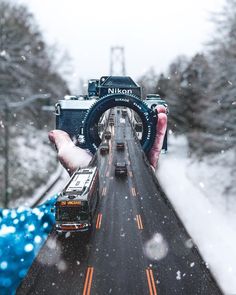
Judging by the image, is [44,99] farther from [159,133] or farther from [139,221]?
[159,133]

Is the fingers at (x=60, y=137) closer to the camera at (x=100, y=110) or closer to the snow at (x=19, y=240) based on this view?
the camera at (x=100, y=110)

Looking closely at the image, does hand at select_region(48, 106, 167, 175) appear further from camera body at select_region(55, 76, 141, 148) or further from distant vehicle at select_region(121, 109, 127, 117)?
distant vehicle at select_region(121, 109, 127, 117)

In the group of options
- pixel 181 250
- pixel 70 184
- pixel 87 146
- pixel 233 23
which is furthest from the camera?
pixel 233 23

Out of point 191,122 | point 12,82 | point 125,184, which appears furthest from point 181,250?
point 12,82

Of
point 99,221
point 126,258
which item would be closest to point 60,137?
point 126,258

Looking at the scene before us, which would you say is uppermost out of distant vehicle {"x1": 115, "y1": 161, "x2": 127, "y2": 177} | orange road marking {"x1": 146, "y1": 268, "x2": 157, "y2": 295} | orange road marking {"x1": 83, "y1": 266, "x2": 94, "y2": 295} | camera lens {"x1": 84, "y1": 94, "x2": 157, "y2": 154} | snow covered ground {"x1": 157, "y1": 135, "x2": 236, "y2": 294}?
camera lens {"x1": 84, "y1": 94, "x2": 157, "y2": 154}

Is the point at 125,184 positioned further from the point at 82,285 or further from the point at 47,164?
the point at 47,164

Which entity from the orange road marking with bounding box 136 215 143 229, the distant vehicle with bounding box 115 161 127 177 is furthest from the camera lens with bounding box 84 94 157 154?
the distant vehicle with bounding box 115 161 127 177

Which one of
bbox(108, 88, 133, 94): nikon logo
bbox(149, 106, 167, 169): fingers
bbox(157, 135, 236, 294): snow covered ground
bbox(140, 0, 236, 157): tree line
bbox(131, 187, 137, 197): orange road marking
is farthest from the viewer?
bbox(140, 0, 236, 157): tree line
